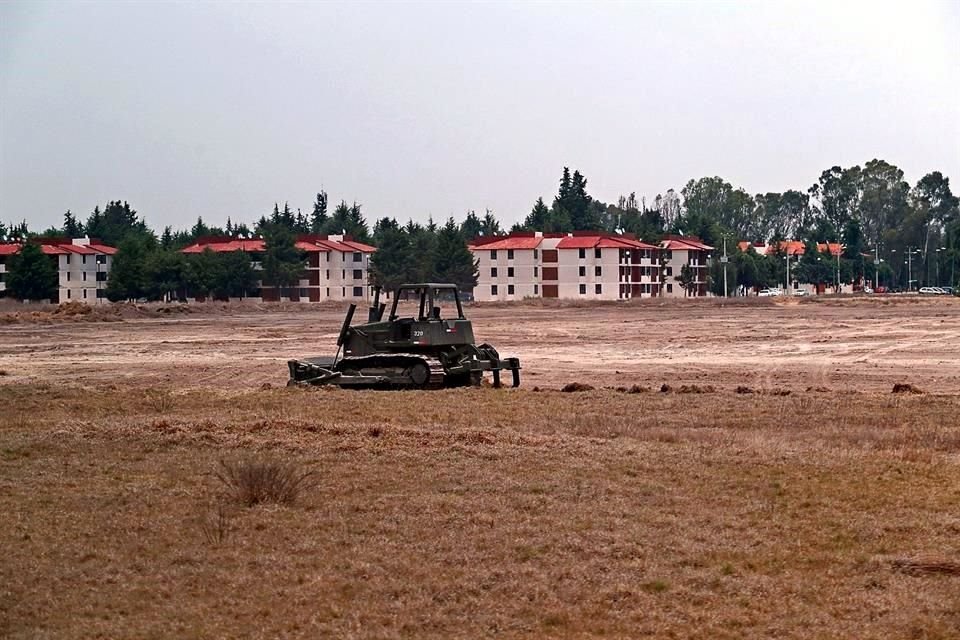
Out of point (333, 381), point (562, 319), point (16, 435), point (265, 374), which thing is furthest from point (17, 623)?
point (562, 319)

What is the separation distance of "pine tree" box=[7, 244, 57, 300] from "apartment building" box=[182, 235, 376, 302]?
47.9ft

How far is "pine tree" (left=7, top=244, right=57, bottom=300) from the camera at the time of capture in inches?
5305

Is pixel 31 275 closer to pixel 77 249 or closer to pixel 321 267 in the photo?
pixel 77 249

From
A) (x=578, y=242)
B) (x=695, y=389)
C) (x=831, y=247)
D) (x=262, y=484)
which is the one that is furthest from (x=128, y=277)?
(x=262, y=484)

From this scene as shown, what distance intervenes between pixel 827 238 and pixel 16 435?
606ft

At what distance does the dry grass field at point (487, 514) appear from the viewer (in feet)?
35.7

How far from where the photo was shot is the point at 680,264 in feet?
511

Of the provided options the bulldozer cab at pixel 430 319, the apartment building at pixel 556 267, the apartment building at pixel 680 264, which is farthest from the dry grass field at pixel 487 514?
the apartment building at pixel 680 264

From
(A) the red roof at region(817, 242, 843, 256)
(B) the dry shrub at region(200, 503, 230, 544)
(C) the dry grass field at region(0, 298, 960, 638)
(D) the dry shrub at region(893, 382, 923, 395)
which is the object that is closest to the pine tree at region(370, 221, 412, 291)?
(A) the red roof at region(817, 242, 843, 256)

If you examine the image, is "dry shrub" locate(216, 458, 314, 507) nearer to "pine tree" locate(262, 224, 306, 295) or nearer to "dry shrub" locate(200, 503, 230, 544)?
"dry shrub" locate(200, 503, 230, 544)

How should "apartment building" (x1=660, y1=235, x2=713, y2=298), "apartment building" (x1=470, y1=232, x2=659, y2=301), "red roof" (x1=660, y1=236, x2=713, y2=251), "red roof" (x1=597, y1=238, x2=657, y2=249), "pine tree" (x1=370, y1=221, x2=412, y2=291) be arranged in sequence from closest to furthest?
"red roof" (x1=597, y1=238, x2=657, y2=249) < "apartment building" (x1=470, y1=232, x2=659, y2=301) < "pine tree" (x1=370, y1=221, x2=412, y2=291) < "apartment building" (x1=660, y1=235, x2=713, y2=298) < "red roof" (x1=660, y1=236, x2=713, y2=251)

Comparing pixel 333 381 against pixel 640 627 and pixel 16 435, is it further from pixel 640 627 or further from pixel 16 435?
pixel 640 627

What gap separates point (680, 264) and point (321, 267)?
40.5 m

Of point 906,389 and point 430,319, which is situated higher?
point 430,319
